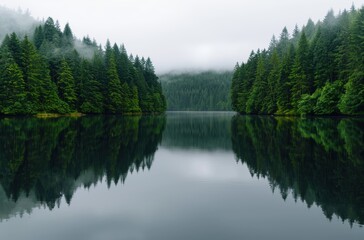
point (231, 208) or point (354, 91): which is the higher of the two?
point (354, 91)

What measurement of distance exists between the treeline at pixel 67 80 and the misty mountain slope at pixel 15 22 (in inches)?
1595

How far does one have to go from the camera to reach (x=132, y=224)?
25.2ft

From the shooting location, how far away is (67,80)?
74.5 m

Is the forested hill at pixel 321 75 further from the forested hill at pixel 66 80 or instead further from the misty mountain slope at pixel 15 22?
the misty mountain slope at pixel 15 22

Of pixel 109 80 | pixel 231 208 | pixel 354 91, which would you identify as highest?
pixel 109 80

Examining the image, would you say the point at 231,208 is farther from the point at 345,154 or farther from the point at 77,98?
the point at 77,98

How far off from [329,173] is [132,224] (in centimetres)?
782

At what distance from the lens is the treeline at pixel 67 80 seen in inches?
2292

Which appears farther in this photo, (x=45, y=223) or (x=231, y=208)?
(x=231, y=208)

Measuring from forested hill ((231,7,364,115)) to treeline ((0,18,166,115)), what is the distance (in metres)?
31.1

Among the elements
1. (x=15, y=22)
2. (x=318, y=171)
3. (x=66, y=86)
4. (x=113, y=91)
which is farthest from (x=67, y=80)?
(x=15, y=22)

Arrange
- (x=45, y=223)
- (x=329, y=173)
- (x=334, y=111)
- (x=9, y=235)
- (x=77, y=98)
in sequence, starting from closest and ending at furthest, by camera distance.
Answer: (x=9, y=235) → (x=45, y=223) → (x=329, y=173) → (x=334, y=111) → (x=77, y=98)

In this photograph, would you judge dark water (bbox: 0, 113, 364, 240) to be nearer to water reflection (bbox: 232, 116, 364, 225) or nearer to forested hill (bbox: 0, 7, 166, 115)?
water reflection (bbox: 232, 116, 364, 225)

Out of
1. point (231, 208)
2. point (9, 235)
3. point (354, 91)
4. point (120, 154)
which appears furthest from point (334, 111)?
point (9, 235)
